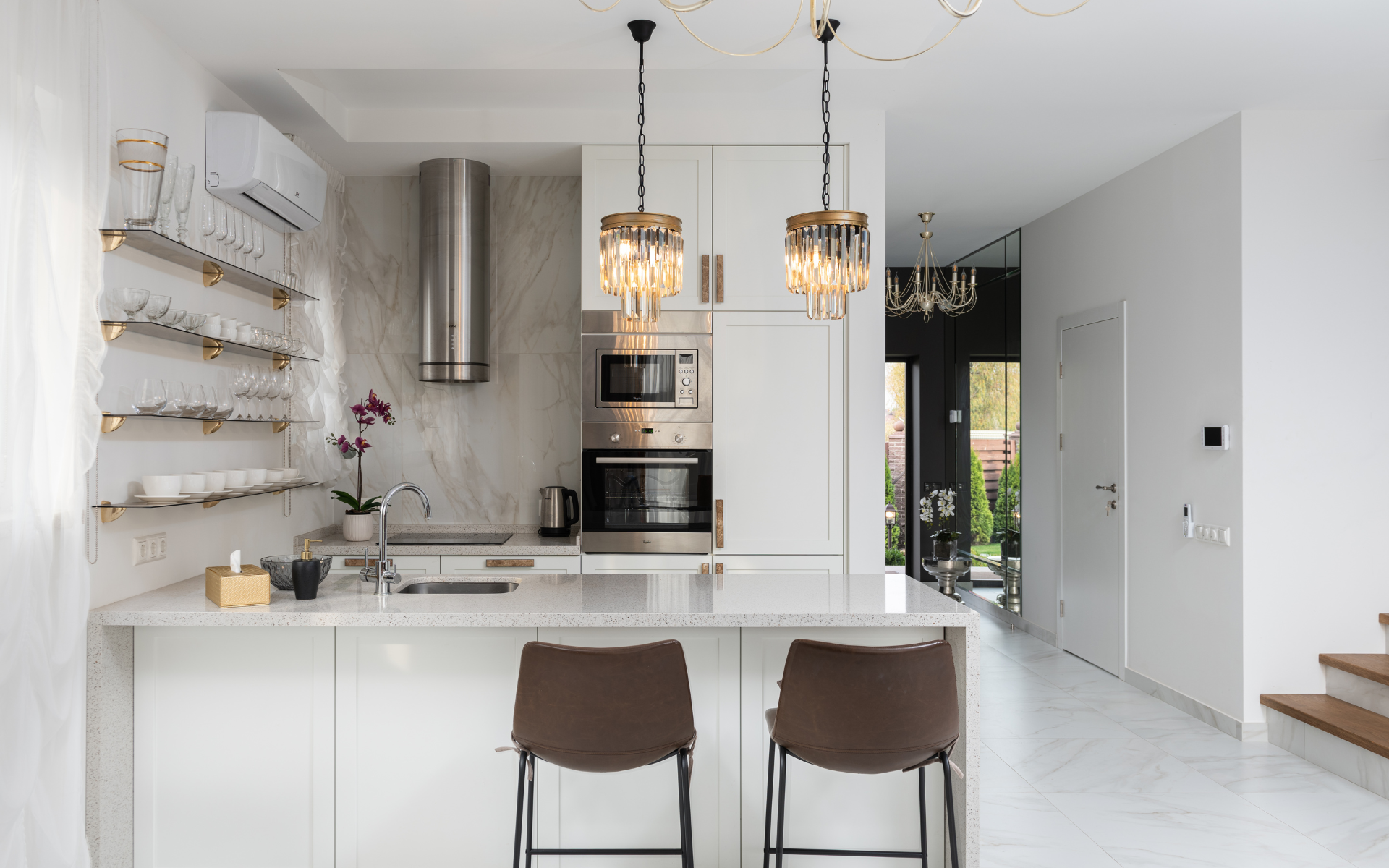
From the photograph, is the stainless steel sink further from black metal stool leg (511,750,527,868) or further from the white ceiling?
the white ceiling

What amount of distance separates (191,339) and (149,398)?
409mm

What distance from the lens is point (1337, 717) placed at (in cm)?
336

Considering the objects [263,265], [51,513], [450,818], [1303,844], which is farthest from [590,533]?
[1303,844]

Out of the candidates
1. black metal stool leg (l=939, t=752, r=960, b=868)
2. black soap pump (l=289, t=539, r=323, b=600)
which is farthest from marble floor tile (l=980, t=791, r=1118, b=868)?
black soap pump (l=289, t=539, r=323, b=600)

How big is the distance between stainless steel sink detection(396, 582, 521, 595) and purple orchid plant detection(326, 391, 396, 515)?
4.22 ft

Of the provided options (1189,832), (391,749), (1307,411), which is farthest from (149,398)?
(1307,411)

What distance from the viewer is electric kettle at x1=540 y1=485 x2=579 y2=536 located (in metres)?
4.01

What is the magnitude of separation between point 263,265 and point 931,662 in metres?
3.02

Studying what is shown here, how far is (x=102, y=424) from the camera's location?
2.43 metres

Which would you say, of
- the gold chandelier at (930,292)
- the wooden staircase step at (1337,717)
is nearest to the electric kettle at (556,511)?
the gold chandelier at (930,292)

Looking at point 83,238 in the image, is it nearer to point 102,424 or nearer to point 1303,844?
point 102,424

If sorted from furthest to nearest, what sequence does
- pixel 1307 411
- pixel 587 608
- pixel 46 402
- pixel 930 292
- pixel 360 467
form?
pixel 930 292 → pixel 360 467 → pixel 1307 411 → pixel 587 608 → pixel 46 402

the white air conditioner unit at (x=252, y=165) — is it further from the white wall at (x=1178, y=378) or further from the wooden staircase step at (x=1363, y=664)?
the wooden staircase step at (x=1363, y=664)

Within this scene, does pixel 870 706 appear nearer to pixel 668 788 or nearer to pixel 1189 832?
pixel 668 788
